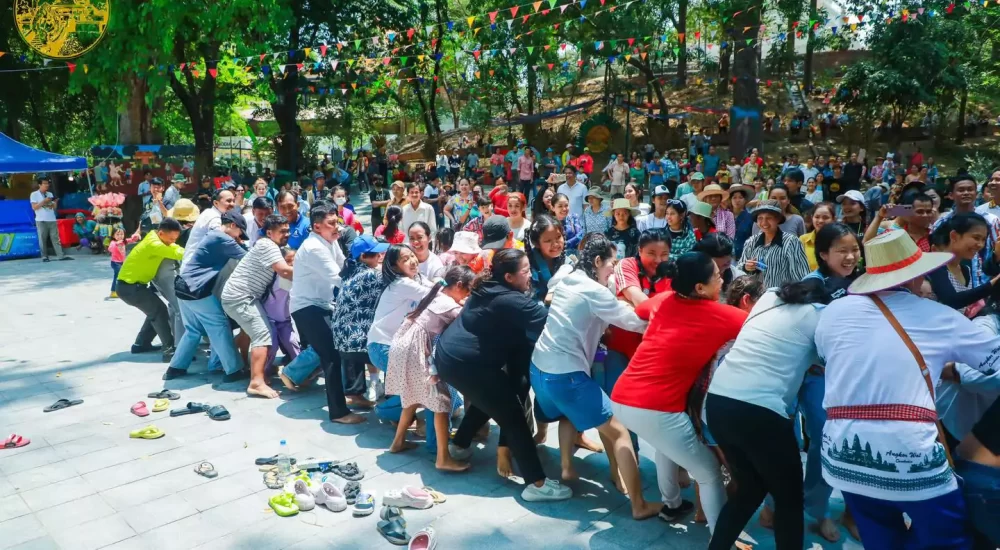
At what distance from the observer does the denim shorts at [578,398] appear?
4.18 meters

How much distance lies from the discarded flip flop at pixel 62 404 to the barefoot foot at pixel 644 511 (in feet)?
15.5

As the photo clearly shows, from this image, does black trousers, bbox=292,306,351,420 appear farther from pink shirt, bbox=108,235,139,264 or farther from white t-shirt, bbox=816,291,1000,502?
pink shirt, bbox=108,235,139,264

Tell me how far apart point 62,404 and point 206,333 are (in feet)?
4.19

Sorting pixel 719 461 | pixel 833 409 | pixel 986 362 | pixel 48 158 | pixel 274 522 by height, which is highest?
pixel 48 158

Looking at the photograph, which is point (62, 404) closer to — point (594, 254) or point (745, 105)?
point (594, 254)

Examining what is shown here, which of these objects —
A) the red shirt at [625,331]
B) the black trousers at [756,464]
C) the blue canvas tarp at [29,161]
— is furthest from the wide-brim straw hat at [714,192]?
the blue canvas tarp at [29,161]

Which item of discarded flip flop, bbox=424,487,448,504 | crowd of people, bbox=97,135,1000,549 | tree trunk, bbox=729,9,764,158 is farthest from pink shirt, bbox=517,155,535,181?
discarded flip flop, bbox=424,487,448,504

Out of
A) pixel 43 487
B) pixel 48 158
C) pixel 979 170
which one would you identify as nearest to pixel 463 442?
pixel 43 487

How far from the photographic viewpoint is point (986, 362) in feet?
9.04

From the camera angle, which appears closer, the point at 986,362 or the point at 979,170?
the point at 986,362

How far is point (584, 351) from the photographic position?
A: 421 centimetres

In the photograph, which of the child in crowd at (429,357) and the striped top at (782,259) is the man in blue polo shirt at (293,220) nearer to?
the child in crowd at (429,357)

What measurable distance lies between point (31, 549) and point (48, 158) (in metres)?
13.2

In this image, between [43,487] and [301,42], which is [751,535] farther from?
[301,42]
